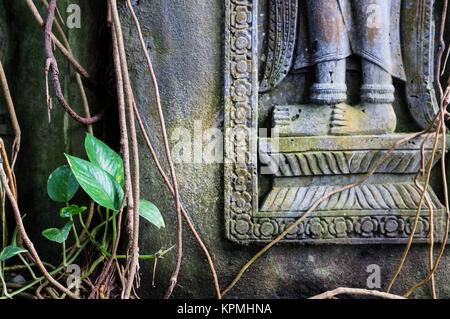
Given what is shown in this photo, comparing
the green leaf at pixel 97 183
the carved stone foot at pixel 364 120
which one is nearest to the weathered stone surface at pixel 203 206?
the green leaf at pixel 97 183

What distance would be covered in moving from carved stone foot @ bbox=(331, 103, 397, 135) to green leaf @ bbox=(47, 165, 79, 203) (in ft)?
2.84

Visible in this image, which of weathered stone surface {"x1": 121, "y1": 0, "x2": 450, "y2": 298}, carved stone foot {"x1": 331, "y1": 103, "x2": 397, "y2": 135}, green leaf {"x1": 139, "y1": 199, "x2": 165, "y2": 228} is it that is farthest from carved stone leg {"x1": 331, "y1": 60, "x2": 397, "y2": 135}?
green leaf {"x1": 139, "y1": 199, "x2": 165, "y2": 228}

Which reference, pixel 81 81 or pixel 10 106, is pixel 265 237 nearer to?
pixel 81 81

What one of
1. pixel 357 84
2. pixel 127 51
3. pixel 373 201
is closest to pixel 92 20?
pixel 127 51

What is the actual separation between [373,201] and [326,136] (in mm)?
271

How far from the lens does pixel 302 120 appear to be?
167 cm

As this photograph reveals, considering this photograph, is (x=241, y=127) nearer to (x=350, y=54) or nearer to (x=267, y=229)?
(x=267, y=229)

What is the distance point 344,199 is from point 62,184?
922 millimetres

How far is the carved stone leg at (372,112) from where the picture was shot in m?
1.66

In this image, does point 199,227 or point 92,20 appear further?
point 92,20

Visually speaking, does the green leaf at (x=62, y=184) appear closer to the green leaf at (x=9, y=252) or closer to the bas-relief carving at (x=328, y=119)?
the green leaf at (x=9, y=252)

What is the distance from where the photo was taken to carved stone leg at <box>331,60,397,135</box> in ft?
5.45

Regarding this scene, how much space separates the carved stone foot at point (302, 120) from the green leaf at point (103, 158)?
1.79 feet

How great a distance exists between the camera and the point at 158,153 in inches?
65.3
